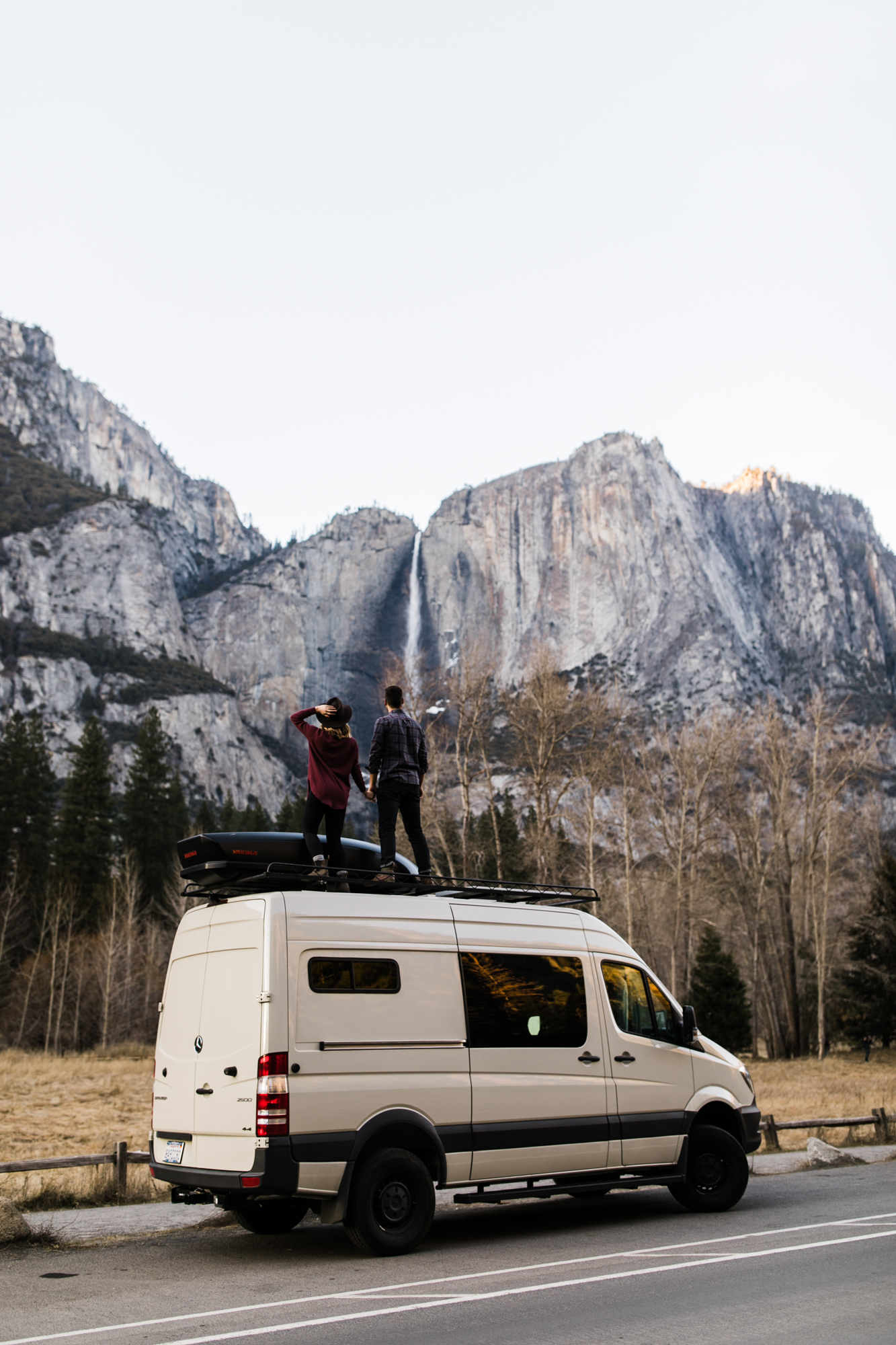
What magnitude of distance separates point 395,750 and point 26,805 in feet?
219

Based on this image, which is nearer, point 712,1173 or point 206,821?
point 712,1173

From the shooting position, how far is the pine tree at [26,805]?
68500 mm

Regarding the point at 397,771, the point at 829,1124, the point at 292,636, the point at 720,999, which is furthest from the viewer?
the point at 292,636

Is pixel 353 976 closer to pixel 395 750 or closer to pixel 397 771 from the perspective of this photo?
pixel 397 771

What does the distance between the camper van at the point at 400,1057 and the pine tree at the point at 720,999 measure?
35.4 meters

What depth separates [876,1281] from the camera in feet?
21.6

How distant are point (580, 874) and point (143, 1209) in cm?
3534

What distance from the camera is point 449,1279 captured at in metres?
7.07

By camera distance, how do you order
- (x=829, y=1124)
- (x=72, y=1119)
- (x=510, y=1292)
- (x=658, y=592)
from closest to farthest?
(x=510, y=1292), (x=829, y=1124), (x=72, y=1119), (x=658, y=592)

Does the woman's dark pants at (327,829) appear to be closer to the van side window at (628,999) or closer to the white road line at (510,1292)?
the van side window at (628,999)

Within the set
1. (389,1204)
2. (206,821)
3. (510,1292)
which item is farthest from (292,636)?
(510,1292)

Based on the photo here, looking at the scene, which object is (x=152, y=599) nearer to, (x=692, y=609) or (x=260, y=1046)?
(x=692, y=609)

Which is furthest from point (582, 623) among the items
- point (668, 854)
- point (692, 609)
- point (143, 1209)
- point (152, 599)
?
point (143, 1209)

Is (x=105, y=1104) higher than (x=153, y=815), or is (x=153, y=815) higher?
(x=153, y=815)
